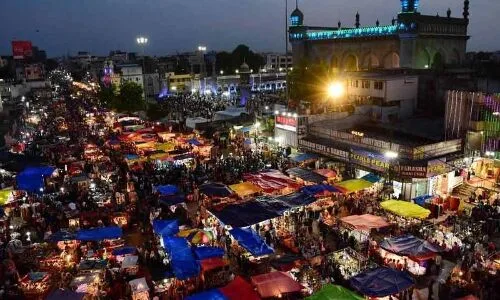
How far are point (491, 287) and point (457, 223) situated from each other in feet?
15.7

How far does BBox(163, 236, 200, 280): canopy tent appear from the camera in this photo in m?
12.9

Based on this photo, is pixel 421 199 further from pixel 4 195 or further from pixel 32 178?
pixel 4 195

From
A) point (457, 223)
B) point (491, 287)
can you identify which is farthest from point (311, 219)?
point (491, 287)

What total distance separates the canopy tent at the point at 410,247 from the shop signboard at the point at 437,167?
6320 millimetres

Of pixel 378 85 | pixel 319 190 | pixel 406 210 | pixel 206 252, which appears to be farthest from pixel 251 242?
pixel 378 85

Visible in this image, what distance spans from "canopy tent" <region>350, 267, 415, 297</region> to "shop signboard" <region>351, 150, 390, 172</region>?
943 centimetres

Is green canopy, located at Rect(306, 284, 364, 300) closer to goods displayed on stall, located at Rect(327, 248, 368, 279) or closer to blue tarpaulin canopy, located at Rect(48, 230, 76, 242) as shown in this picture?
goods displayed on stall, located at Rect(327, 248, 368, 279)

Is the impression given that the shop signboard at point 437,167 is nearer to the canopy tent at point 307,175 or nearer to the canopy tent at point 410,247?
the canopy tent at point 307,175

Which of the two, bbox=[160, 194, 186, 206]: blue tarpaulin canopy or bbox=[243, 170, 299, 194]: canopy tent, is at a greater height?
bbox=[243, 170, 299, 194]: canopy tent

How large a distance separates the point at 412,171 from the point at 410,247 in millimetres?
6719

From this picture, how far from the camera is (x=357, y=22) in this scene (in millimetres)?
60125

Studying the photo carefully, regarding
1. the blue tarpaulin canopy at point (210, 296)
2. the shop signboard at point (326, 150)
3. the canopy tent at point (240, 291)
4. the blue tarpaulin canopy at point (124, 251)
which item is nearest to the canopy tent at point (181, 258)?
the blue tarpaulin canopy at point (124, 251)

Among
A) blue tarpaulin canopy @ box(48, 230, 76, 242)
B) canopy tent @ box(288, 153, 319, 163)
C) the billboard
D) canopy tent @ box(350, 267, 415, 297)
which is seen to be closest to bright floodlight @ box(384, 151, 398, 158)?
canopy tent @ box(288, 153, 319, 163)

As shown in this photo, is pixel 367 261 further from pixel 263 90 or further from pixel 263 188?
pixel 263 90
